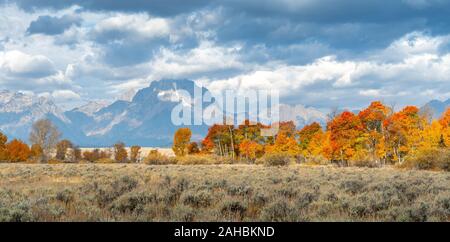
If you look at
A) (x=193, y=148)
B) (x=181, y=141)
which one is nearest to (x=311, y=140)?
(x=193, y=148)

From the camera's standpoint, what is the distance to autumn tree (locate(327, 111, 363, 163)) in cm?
5687

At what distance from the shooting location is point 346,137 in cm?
5769

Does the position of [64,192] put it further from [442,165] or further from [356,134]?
[356,134]

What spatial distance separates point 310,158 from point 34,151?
5462 centimetres

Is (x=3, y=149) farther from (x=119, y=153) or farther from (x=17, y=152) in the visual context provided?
(x=119, y=153)

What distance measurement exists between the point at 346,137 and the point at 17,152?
61485mm

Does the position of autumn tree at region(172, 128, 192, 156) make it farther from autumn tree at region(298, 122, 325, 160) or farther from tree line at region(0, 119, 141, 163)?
autumn tree at region(298, 122, 325, 160)

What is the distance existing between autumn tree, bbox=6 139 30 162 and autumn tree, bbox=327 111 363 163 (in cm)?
5858

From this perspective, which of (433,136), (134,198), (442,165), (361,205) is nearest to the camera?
(361,205)

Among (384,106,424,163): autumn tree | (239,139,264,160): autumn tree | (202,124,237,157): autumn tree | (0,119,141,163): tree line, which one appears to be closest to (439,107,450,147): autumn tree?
(384,106,424,163): autumn tree

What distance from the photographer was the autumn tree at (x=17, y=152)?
7844cm

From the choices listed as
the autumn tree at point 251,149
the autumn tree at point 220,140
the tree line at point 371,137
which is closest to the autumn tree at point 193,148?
the autumn tree at point 220,140
